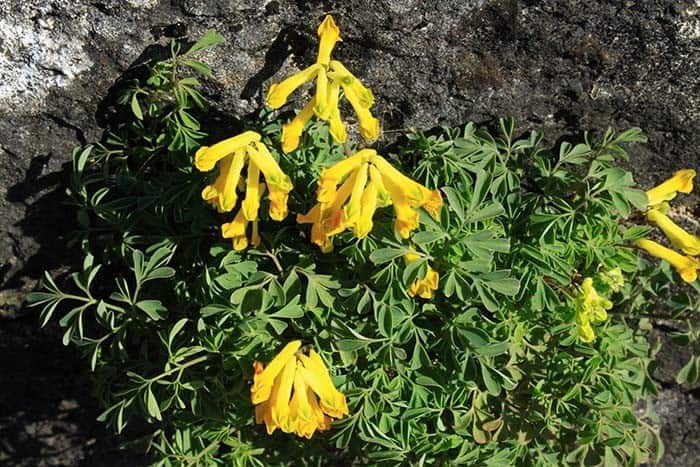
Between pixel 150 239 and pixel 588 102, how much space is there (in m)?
1.36

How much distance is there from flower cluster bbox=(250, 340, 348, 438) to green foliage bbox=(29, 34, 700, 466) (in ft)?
0.35

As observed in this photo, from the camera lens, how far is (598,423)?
233 cm

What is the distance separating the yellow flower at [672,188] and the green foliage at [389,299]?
0.12 metres

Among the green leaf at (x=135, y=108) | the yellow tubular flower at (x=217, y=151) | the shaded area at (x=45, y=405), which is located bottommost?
the shaded area at (x=45, y=405)

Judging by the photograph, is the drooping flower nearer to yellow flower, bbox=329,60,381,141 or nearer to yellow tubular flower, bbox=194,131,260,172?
yellow flower, bbox=329,60,381,141

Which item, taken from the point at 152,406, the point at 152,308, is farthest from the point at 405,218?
the point at 152,406

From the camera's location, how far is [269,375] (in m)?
1.94

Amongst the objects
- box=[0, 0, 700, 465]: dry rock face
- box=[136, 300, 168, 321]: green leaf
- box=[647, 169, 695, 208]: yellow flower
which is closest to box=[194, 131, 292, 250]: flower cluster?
box=[136, 300, 168, 321]: green leaf

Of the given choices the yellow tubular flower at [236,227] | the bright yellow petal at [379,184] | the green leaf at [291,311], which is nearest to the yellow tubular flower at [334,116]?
the bright yellow petal at [379,184]

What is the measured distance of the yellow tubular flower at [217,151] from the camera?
1896mm

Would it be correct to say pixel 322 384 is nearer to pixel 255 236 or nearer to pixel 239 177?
pixel 255 236

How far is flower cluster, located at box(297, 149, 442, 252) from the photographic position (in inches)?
72.9

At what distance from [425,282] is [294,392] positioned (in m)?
0.42

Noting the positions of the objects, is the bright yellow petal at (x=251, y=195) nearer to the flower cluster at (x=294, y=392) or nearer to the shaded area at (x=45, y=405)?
the flower cluster at (x=294, y=392)
